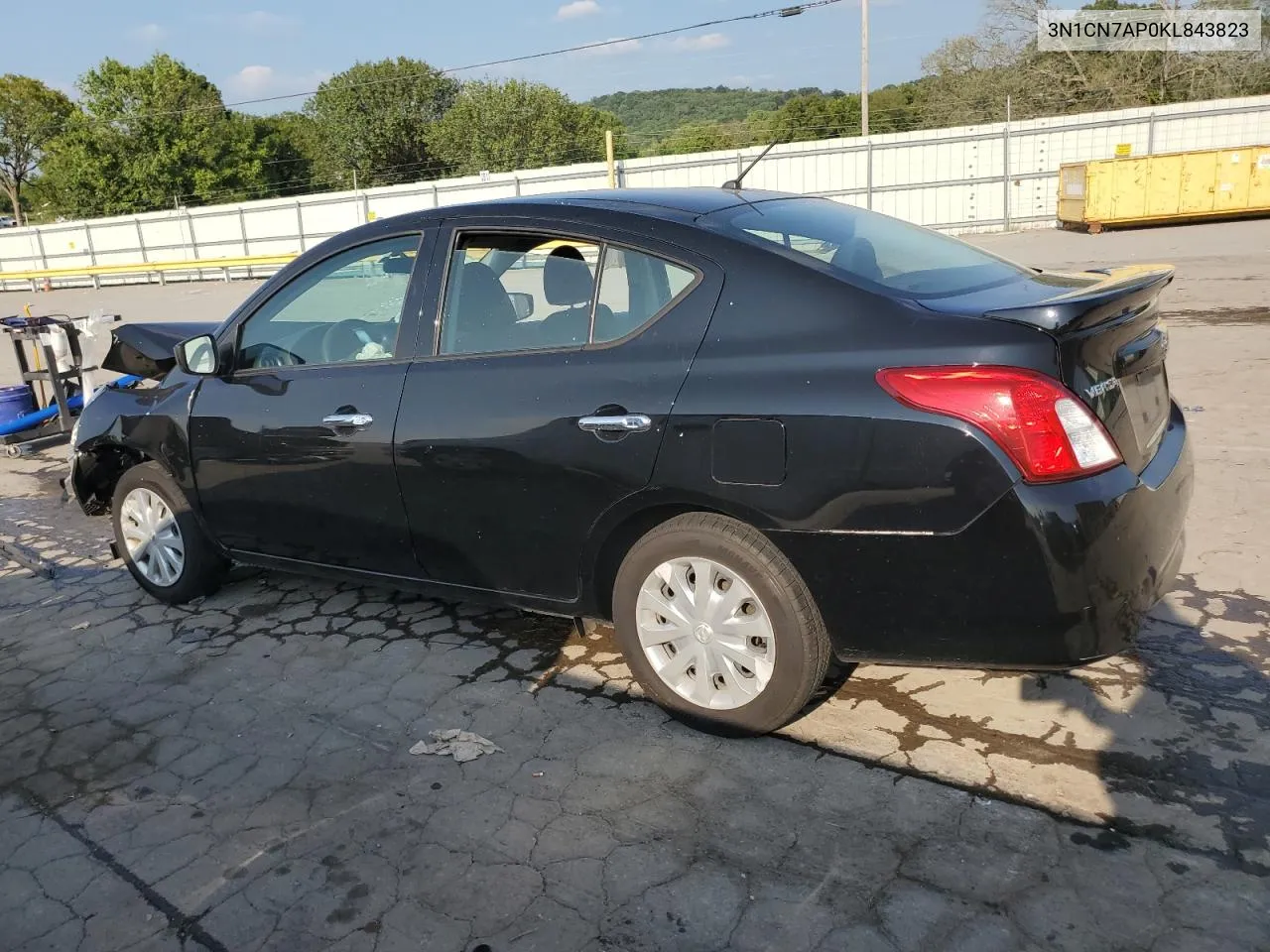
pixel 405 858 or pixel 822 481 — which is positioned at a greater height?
pixel 822 481

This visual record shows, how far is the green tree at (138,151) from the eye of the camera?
51281 mm

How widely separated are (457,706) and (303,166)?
2901 inches

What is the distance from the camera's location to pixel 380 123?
67.8 meters

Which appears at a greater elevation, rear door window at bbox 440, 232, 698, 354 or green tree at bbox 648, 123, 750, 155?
green tree at bbox 648, 123, 750, 155

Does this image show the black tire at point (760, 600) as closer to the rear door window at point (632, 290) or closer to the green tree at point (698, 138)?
the rear door window at point (632, 290)

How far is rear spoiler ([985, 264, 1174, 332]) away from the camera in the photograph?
2580mm

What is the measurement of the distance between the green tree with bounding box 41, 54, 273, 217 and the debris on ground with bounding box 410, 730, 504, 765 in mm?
53676

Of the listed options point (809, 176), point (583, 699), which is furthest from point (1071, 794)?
point (809, 176)

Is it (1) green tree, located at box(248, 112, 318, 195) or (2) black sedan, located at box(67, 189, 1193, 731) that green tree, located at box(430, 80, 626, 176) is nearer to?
(1) green tree, located at box(248, 112, 318, 195)

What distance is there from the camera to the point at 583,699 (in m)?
3.49

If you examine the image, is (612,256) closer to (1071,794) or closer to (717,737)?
(717,737)

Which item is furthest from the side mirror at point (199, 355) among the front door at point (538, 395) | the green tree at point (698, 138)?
the green tree at point (698, 138)

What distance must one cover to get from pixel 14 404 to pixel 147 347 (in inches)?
143

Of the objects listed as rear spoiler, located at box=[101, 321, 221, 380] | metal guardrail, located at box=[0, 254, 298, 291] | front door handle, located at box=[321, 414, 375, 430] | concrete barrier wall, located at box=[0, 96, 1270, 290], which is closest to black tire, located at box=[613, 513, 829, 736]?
front door handle, located at box=[321, 414, 375, 430]
